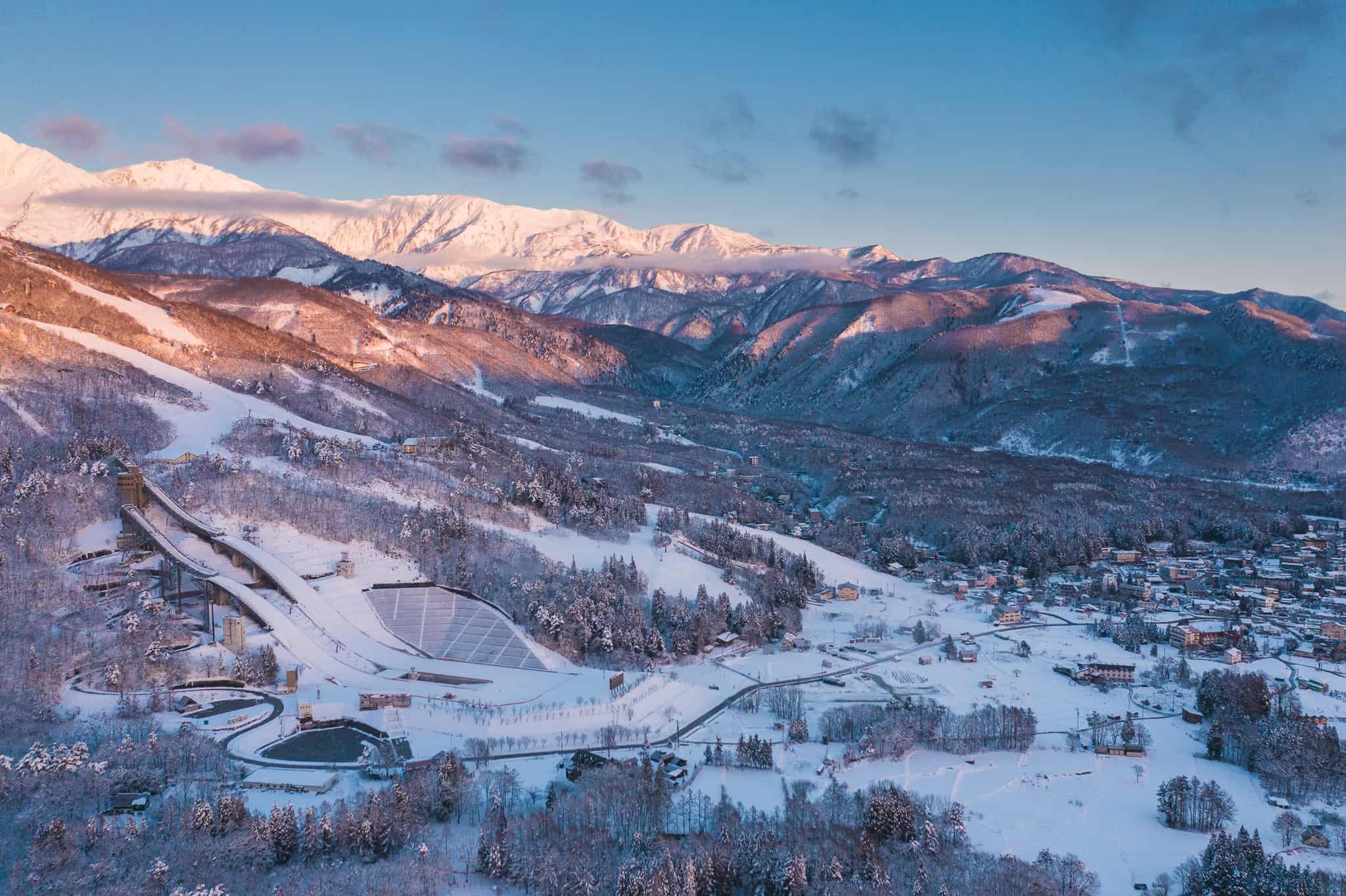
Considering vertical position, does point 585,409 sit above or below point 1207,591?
above

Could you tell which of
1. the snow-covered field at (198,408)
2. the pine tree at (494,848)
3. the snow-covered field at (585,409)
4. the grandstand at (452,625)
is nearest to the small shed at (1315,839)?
the pine tree at (494,848)

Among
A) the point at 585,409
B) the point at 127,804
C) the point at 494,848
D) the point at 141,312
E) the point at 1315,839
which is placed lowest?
the point at 1315,839

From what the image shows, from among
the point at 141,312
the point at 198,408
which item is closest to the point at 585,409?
the point at 141,312

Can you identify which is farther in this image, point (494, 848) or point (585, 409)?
point (585, 409)

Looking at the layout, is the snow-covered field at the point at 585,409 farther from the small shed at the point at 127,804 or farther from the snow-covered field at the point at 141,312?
the small shed at the point at 127,804

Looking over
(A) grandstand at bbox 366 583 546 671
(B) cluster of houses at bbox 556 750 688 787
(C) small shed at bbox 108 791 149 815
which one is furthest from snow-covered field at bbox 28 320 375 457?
(B) cluster of houses at bbox 556 750 688 787

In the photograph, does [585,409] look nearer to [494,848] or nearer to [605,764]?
[605,764]

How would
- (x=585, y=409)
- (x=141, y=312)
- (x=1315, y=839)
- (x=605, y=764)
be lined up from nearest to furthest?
(x=1315, y=839)
(x=605, y=764)
(x=141, y=312)
(x=585, y=409)

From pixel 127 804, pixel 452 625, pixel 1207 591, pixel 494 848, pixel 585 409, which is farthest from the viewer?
pixel 585 409

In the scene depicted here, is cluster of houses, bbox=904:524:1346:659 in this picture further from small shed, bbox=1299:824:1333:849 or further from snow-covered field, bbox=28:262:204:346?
snow-covered field, bbox=28:262:204:346
